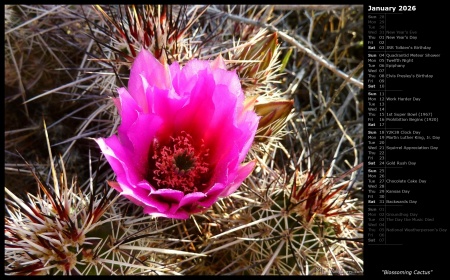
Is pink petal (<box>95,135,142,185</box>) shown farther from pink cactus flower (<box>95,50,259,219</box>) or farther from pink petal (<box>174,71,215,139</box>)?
pink petal (<box>174,71,215,139</box>)

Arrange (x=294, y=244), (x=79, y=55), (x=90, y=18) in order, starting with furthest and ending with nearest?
(x=79, y=55) → (x=90, y=18) → (x=294, y=244)

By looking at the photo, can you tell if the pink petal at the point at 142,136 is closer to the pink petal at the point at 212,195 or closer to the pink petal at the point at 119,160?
the pink petal at the point at 119,160

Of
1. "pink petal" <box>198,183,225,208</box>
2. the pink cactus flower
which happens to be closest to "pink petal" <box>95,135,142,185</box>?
the pink cactus flower

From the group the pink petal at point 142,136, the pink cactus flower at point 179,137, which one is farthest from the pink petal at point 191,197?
the pink petal at point 142,136

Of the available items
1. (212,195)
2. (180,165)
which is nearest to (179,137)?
(180,165)

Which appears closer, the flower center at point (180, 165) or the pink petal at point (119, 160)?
the pink petal at point (119, 160)

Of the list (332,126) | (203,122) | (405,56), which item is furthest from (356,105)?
(203,122)

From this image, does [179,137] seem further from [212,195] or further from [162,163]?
[212,195]

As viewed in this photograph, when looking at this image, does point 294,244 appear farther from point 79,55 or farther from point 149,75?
point 79,55
